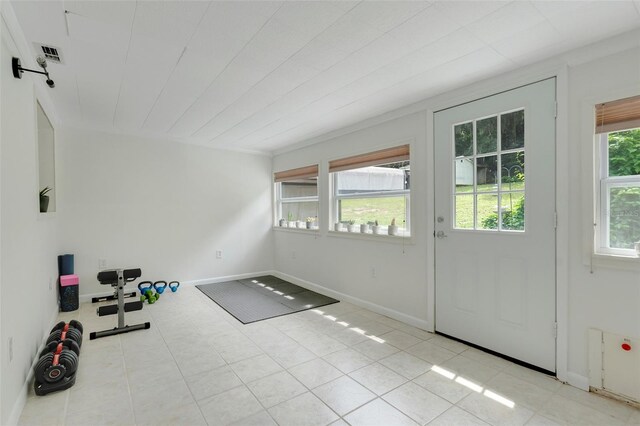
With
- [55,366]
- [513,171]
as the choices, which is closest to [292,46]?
[513,171]

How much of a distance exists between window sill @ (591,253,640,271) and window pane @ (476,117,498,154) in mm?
1064

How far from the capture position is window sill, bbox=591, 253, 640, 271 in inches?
75.6

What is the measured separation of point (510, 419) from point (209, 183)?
472cm

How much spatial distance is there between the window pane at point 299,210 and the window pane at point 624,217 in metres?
3.52

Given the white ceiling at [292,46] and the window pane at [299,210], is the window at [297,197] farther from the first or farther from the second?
the white ceiling at [292,46]

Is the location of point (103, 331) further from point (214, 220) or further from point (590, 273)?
point (590, 273)

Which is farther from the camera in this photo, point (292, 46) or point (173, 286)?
point (173, 286)

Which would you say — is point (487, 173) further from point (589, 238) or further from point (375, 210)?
point (375, 210)

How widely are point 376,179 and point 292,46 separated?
6.99ft

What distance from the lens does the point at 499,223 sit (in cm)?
260

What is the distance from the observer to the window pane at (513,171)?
2.46 metres

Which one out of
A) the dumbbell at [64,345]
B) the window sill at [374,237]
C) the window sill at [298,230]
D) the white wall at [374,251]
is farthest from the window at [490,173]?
the dumbbell at [64,345]

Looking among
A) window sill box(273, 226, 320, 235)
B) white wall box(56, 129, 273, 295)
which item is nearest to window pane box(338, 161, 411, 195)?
window sill box(273, 226, 320, 235)

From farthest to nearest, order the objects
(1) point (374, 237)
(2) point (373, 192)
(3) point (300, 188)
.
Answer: (3) point (300, 188) < (2) point (373, 192) < (1) point (374, 237)
